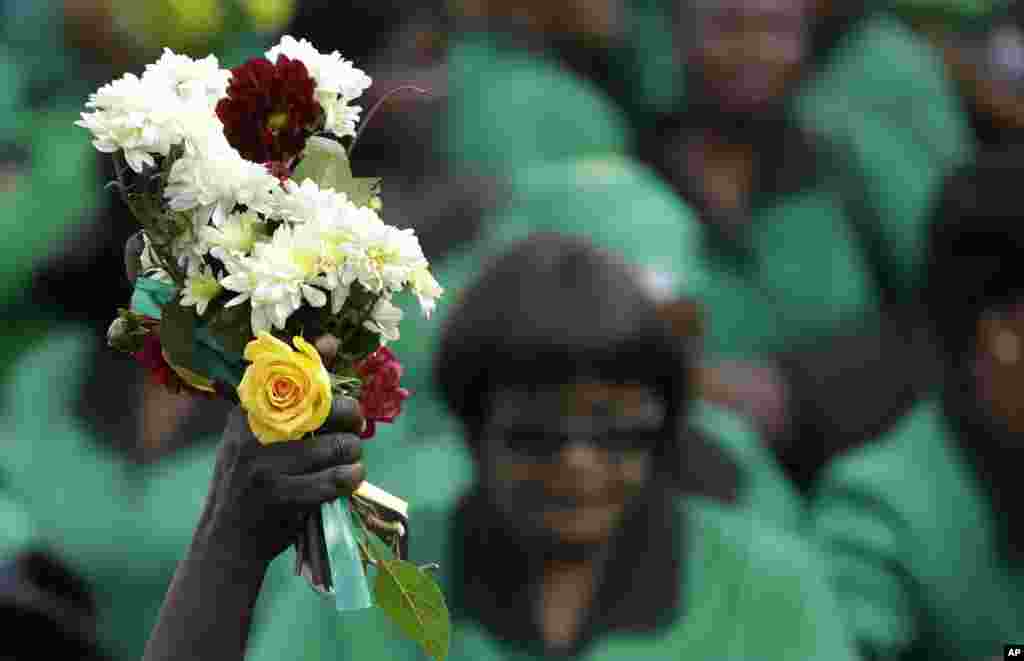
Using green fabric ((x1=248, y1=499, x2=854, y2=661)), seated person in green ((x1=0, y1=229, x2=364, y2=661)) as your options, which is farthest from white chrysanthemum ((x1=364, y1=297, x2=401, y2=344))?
seated person in green ((x1=0, y1=229, x2=364, y2=661))

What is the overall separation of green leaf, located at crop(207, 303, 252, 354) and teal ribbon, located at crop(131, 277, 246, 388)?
0.04 ft

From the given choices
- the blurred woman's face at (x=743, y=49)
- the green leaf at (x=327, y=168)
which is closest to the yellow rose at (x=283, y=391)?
the green leaf at (x=327, y=168)

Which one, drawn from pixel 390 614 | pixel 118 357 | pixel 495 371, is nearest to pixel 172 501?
pixel 118 357

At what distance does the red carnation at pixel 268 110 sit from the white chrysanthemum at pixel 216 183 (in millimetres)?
50

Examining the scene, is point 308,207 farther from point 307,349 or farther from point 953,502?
point 953,502

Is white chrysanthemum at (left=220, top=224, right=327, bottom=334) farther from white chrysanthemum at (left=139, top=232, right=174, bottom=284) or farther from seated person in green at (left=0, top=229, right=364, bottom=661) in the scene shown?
seated person in green at (left=0, top=229, right=364, bottom=661)

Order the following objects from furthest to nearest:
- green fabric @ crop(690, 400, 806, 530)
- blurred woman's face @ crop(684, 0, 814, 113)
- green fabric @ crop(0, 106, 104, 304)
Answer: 1. blurred woman's face @ crop(684, 0, 814, 113)
2. green fabric @ crop(0, 106, 104, 304)
3. green fabric @ crop(690, 400, 806, 530)

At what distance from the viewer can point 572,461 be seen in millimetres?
3676

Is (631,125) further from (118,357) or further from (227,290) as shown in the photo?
(227,290)

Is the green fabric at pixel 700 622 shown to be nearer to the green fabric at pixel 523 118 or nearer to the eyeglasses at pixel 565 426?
the eyeglasses at pixel 565 426

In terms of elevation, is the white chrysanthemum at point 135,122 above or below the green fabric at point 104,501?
above

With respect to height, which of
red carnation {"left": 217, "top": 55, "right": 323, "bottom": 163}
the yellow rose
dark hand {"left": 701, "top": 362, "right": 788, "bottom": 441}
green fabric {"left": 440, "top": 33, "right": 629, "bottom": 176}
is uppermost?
green fabric {"left": 440, "top": 33, "right": 629, "bottom": 176}

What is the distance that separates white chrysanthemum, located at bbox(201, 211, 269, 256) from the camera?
228 centimetres

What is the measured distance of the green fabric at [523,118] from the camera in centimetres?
514
